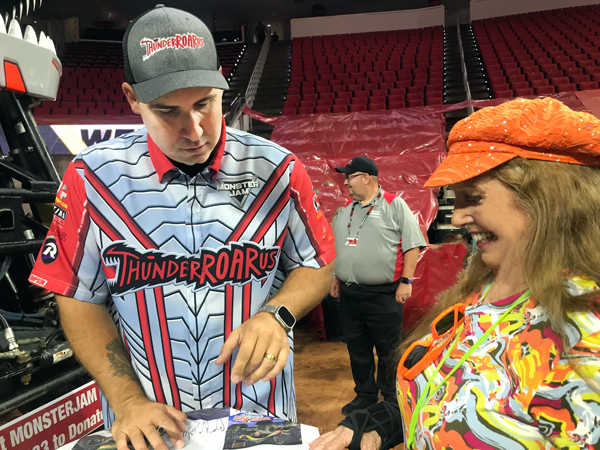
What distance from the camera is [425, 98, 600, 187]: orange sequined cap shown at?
0.82 m

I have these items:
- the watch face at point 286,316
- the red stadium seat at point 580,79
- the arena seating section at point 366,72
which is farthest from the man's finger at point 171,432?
the red stadium seat at point 580,79

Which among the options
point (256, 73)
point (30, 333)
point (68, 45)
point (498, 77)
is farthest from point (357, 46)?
point (30, 333)

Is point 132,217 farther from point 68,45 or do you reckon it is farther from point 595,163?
point 68,45

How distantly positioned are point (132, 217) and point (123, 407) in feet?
1.57

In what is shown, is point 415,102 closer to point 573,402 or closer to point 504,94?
point 504,94

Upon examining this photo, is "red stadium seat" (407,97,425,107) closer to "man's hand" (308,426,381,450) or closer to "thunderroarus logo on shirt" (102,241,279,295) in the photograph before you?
"thunderroarus logo on shirt" (102,241,279,295)

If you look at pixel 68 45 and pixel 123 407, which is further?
pixel 68 45

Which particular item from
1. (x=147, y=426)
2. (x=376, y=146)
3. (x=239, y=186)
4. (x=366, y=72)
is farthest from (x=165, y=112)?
(x=366, y=72)

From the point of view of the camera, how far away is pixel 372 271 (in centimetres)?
340

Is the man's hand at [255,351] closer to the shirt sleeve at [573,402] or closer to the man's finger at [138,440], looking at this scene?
the man's finger at [138,440]

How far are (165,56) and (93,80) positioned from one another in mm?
13549

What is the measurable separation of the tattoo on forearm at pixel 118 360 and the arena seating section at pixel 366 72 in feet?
29.8

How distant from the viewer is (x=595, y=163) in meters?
0.85

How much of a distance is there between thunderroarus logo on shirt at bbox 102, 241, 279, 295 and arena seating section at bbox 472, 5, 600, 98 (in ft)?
30.9
